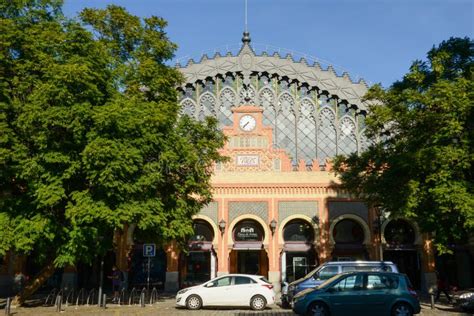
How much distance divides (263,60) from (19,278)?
988 inches

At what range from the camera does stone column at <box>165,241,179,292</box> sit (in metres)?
33.1

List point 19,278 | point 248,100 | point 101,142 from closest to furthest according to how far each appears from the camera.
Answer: point 101,142 < point 19,278 < point 248,100

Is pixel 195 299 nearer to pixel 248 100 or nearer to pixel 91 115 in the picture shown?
pixel 91 115

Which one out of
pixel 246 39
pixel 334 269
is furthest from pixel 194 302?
pixel 246 39


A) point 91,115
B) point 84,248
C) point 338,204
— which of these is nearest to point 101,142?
point 91,115

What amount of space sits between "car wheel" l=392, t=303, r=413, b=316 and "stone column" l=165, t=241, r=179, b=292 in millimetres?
19455

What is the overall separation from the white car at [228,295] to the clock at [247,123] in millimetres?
15777

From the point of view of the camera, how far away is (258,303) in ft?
68.6

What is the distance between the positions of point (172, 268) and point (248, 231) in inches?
227

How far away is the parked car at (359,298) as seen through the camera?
15539 mm

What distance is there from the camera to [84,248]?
20453 millimetres

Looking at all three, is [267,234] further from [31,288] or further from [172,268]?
[31,288]

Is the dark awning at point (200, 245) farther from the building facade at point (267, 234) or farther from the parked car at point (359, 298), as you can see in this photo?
the parked car at point (359, 298)

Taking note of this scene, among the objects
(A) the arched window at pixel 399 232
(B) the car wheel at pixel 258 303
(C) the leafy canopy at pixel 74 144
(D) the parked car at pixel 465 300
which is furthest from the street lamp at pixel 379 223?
(C) the leafy canopy at pixel 74 144
